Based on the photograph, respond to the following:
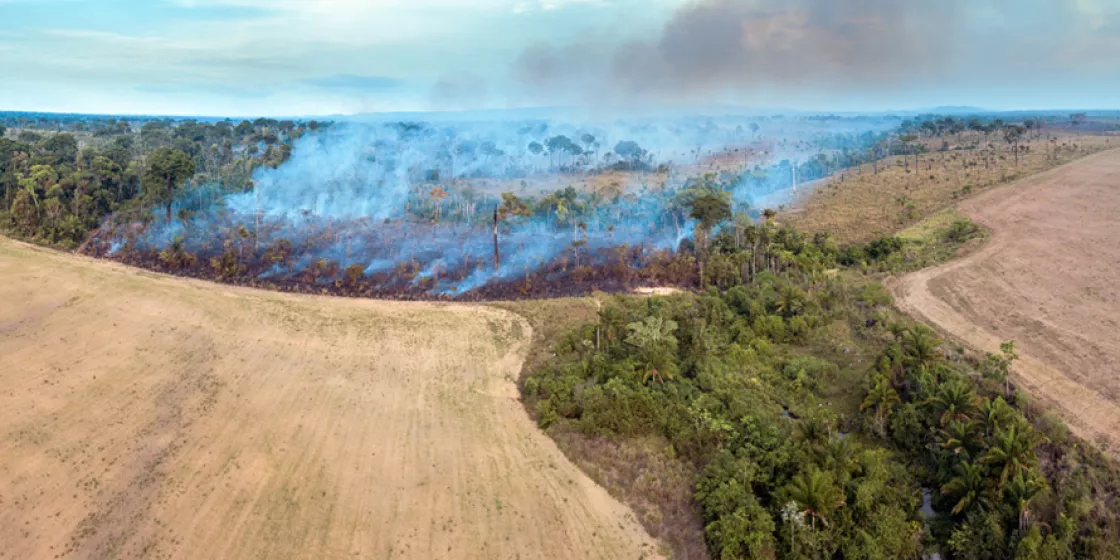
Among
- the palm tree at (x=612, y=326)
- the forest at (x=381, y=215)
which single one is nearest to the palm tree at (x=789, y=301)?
the forest at (x=381, y=215)

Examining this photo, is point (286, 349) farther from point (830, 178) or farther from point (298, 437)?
point (830, 178)

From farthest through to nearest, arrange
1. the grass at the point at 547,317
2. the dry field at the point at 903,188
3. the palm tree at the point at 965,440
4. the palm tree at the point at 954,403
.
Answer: the dry field at the point at 903,188, the grass at the point at 547,317, the palm tree at the point at 954,403, the palm tree at the point at 965,440

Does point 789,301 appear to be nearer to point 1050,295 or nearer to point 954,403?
point 954,403

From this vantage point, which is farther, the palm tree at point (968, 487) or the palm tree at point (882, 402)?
the palm tree at point (882, 402)

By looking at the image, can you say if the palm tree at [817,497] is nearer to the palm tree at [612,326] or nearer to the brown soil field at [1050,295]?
the brown soil field at [1050,295]

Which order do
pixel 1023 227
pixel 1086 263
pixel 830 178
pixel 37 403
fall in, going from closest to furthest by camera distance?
1. pixel 37 403
2. pixel 1086 263
3. pixel 1023 227
4. pixel 830 178

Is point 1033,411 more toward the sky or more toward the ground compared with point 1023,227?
more toward the ground

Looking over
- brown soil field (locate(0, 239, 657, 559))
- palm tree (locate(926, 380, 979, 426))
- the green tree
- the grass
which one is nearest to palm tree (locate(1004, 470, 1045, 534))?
palm tree (locate(926, 380, 979, 426))

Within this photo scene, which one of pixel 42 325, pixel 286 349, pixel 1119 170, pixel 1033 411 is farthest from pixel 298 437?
pixel 1119 170
